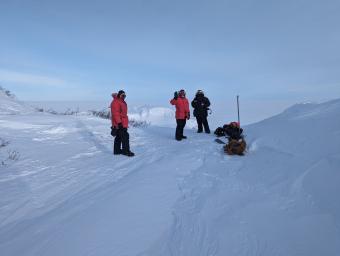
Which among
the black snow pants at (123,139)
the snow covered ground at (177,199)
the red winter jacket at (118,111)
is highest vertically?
the red winter jacket at (118,111)

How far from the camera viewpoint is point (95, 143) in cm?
1051

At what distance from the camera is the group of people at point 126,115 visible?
865 centimetres

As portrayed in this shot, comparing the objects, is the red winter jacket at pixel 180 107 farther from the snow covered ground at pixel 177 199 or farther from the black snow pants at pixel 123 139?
the black snow pants at pixel 123 139

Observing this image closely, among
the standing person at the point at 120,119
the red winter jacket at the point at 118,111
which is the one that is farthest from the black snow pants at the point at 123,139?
the red winter jacket at the point at 118,111

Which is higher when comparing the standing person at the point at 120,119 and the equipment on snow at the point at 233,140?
the standing person at the point at 120,119

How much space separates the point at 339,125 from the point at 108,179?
627 centimetres

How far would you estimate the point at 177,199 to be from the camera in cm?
546

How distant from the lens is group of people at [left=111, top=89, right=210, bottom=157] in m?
8.65

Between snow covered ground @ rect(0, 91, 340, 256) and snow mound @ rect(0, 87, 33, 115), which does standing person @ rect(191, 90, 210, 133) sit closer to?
snow covered ground @ rect(0, 91, 340, 256)

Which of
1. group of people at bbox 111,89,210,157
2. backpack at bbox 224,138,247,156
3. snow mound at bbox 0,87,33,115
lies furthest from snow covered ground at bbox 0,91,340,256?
snow mound at bbox 0,87,33,115

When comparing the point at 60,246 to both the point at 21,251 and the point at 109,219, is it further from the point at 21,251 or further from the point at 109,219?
the point at 109,219

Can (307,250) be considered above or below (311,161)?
below

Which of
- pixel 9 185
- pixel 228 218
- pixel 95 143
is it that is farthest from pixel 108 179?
pixel 95 143

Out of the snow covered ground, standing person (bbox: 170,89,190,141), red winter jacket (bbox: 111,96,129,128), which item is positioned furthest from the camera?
standing person (bbox: 170,89,190,141)
